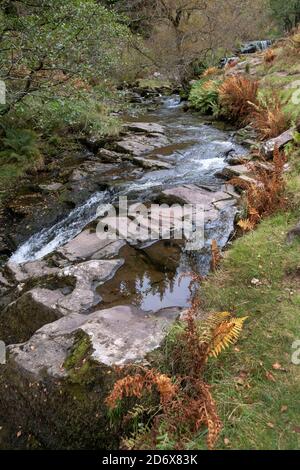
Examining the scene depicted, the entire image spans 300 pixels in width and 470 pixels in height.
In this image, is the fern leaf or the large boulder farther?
the fern leaf

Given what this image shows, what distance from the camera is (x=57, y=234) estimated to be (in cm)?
734

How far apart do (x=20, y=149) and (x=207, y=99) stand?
7409mm

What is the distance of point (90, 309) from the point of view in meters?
4.65

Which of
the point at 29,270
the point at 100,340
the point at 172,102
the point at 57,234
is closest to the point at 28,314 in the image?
the point at 29,270

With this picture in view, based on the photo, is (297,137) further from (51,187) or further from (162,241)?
(51,187)

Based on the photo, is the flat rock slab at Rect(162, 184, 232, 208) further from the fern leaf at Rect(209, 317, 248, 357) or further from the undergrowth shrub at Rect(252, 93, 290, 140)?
the fern leaf at Rect(209, 317, 248, 357)

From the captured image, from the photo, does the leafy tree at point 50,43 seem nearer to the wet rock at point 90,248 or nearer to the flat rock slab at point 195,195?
the flat rock slab at point 195,195

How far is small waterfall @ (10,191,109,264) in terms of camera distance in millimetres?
6973

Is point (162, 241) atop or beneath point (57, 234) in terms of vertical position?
atop

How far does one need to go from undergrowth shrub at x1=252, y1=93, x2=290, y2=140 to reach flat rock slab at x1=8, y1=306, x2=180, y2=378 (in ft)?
20.6

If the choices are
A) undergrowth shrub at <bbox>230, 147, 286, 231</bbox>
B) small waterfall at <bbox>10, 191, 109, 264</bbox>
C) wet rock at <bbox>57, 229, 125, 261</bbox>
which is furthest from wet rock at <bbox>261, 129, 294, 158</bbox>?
wet rock at <bbox>57, 229, 125, 261</bbox>

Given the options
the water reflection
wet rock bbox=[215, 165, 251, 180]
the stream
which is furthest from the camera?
wet rock bbox=[215, 165, 251, 180]

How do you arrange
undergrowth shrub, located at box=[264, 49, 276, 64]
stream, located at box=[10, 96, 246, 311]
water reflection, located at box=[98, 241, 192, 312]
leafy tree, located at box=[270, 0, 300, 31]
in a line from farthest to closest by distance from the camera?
leafy tree, located at box=[270, 0, 300, 31] < undergrowth shrub, located at box=[264, 49, 276, 64] < stream, located at box=[10, 96, 246, 311] < water reflection, located at box=[98, 241, 192, 312]

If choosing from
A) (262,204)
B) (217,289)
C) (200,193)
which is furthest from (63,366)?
(200,193)
